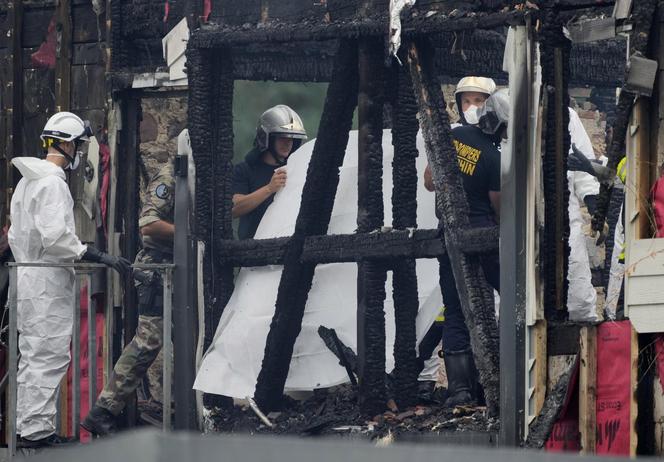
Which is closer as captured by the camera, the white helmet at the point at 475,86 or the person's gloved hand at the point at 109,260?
the person's gloved hand at the point at 109,260

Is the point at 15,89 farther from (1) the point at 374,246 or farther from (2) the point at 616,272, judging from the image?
(2) the point at 616,272

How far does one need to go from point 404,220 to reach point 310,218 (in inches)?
26.8

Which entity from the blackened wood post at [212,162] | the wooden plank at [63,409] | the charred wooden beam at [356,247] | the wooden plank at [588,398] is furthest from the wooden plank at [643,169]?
the wooden plank at [63,409]

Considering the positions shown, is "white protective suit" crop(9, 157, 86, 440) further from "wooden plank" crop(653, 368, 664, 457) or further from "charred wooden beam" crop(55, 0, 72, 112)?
"wooden plank" crop(653, 368, 664, 457)

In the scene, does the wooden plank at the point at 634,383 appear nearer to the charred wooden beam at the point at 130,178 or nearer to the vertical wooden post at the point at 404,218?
the vertical wooden post at the point at 404,218

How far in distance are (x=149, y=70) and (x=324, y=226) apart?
1.87 meters

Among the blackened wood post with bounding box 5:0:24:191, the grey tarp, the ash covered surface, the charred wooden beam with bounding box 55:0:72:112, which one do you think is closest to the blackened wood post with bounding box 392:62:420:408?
the ash covered surface

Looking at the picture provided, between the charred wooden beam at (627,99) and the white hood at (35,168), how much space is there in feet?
12.7

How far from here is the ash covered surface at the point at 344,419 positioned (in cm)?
979

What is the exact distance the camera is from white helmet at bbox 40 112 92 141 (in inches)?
444

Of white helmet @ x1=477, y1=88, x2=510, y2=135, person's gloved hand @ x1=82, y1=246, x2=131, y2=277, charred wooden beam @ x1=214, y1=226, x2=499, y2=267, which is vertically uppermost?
white helmet @ x1=477, y1=88, x2=510, y2=135

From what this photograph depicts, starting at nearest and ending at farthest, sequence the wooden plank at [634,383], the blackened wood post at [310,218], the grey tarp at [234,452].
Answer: the grey tarp at [234,452]
the wooden plank at [634,383]
the blackened wood post at [310,218]

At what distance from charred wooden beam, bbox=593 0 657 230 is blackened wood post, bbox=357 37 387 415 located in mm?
2057

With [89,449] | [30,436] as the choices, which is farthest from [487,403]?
[89,449]
